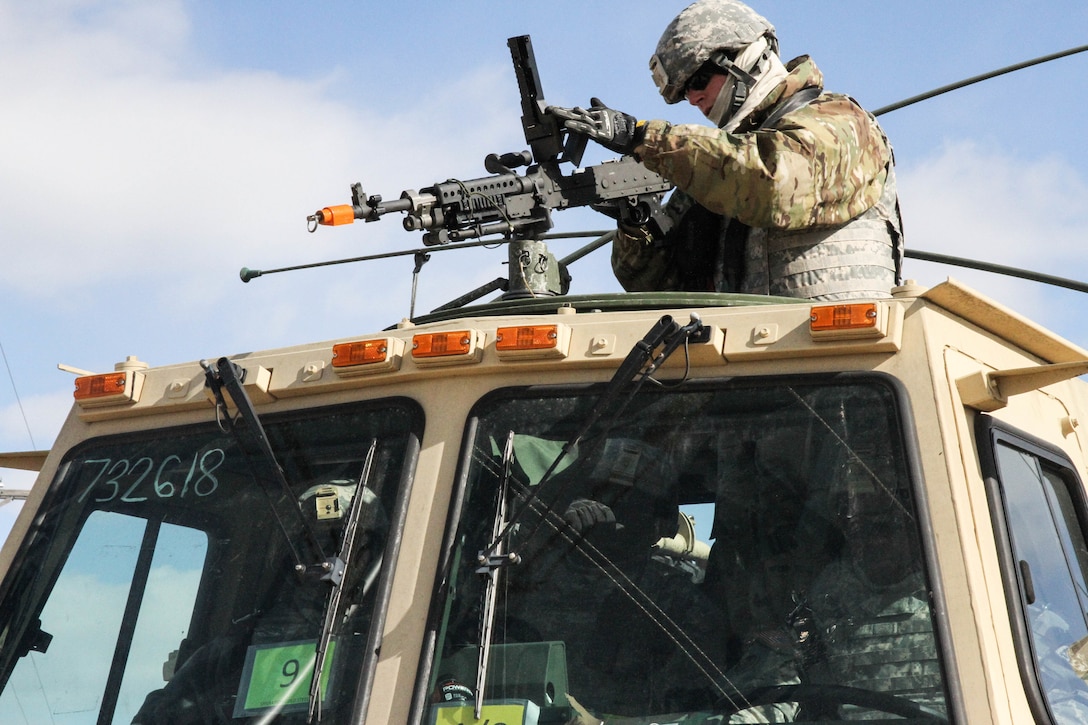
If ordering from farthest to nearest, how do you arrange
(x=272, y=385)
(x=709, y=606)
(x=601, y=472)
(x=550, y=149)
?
(x=550, y=149), (x=272, y=385), (x=601, y=472), (x=709, y=606)

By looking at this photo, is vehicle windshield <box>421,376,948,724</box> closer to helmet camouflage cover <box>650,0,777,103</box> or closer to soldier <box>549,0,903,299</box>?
soldier <box>549,0,903,299</box>

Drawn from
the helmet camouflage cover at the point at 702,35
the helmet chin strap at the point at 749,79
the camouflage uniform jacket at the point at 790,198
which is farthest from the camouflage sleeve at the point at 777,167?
the helmet camouflage cover at the point at 702,35

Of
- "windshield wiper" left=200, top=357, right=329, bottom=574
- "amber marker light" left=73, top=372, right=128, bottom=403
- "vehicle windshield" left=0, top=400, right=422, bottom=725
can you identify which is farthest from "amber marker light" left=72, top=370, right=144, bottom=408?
"windshield wiper" left=200, top=357, right=329, bottom=574

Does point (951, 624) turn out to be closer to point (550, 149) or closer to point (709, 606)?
point (709, 606)

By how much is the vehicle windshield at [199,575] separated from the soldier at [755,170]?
1053 mm

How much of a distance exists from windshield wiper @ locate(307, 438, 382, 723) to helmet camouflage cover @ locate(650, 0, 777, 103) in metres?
1.71

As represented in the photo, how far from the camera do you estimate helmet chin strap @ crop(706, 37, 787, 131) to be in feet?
14.0

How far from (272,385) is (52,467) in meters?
0.67

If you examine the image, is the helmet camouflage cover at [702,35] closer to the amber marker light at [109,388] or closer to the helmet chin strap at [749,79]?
the helmet chin strap at [749,79]

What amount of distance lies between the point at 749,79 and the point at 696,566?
1.86m

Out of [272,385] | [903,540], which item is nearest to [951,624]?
[903,540]

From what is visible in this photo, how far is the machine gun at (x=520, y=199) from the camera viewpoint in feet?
13.7

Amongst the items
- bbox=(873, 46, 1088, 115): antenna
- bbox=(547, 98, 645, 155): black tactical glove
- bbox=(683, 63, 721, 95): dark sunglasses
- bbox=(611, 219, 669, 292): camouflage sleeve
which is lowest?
bbox=(547, 98, 645, 155): black tactical glove

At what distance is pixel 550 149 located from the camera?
14.1 ft
